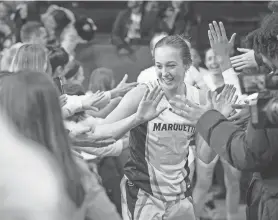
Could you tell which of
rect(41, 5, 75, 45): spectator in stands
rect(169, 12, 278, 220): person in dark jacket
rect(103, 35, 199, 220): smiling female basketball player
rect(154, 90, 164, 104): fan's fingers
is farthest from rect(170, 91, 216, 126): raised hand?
rect(41, 5, 75, 45): spectator in stands

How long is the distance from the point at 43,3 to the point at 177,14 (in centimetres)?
182

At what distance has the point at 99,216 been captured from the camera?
7.92ft

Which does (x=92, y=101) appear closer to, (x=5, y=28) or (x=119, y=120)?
(x=119, y=120)

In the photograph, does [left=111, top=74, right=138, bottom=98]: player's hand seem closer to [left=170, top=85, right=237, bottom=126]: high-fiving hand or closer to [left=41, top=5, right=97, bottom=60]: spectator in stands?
[left=170, top=85, right=237, bottom=126]: high-fiving hand

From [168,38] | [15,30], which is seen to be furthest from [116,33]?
[168,38]

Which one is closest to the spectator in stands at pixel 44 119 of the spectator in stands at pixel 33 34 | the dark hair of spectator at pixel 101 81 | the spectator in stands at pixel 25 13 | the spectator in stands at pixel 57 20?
the dark hair of spectator at pixel 101 81

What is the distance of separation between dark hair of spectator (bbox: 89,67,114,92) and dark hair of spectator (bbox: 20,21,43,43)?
47.9 inches

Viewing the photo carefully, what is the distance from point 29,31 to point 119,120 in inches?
169

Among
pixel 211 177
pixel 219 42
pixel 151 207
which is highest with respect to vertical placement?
pixel 219 42

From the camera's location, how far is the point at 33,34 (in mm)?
8266

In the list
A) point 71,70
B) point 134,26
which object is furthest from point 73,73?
point 134,26

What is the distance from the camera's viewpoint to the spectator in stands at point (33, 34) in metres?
8.21

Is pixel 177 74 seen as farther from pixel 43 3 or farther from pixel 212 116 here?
pixel 43 3

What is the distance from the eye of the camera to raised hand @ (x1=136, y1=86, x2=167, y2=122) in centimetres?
377
